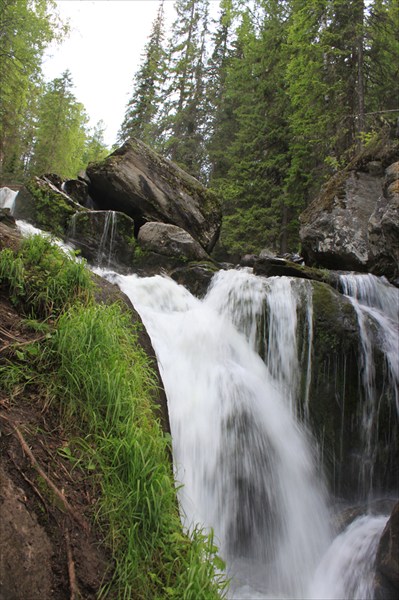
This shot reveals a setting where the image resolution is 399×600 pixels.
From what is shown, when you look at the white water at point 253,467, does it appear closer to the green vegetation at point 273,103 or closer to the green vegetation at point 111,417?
the green vegetation at point 111,417

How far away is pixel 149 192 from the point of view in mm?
12352

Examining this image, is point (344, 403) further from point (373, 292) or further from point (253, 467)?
point (373, 292)

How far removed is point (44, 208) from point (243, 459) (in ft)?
29.4

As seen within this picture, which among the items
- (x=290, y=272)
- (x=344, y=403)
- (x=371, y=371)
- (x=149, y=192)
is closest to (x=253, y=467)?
(x=344, y=403)

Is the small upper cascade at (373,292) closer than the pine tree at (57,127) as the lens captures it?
Yes

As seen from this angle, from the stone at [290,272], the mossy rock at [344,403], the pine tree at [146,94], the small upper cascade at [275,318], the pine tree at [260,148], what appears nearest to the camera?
the mossy rock at [344,403]

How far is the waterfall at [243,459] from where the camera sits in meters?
3.93

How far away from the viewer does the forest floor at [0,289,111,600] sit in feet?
5.90

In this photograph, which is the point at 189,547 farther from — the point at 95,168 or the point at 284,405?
the point at 95,168

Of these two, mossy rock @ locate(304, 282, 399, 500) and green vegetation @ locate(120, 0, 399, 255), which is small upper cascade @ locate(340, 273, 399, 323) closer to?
mossy rock @ locate(304, 282, 399, 500)

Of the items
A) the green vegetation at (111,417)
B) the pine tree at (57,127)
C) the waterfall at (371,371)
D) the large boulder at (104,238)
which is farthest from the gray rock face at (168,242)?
the pine tree at (57,127)

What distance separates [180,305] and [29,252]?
3.89m

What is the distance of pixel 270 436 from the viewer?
16.1ft

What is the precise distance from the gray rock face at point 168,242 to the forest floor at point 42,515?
309 inches
